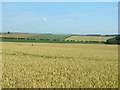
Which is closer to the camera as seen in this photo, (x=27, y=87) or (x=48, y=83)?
(x=27, y=87)

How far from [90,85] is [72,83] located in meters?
0.81

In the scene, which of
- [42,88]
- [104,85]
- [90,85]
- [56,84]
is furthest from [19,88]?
[104,85]

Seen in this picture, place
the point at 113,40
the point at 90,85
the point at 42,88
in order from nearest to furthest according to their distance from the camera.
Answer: the point at 42,88 → the point at 90,85 → the point at 113,40

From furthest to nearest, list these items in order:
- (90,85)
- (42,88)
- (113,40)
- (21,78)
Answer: (113,40)
(21,78)
(90,85)
(42,88)

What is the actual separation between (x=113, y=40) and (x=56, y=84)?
70.4 m

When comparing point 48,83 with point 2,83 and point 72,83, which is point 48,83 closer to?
point 72,83

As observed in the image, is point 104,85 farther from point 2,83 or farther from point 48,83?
point 2,83

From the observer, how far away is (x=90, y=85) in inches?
345

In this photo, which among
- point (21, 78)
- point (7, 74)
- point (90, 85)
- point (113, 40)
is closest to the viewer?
point (90, 85)

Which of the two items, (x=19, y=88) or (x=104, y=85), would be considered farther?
(x=104, y=85)

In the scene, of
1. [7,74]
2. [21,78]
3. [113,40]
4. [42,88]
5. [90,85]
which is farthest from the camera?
[113,40]

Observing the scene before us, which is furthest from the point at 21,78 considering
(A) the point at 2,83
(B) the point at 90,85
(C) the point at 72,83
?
(B) the point at 90,85

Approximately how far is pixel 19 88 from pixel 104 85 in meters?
3.67

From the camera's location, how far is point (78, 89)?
326 inches
